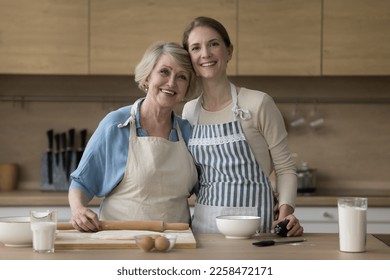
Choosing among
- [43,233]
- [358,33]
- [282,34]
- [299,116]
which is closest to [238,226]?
[43,233]

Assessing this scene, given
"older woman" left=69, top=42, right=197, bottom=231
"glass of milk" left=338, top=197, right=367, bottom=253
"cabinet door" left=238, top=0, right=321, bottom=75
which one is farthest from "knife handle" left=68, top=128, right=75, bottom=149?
"glass of milk" left=338, top=197, right=367, bottom=253

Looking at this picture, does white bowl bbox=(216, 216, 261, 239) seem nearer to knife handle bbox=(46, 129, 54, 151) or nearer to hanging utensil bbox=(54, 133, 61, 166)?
hanging utensil bbox=(54, 133, 61, 166)

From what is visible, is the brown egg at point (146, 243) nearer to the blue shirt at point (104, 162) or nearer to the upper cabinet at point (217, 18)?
the blue shirt at point (104, 162)

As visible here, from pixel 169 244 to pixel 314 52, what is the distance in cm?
247

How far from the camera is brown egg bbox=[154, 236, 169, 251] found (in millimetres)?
1892

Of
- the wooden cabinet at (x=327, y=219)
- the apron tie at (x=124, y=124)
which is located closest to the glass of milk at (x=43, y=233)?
the apron tie at (x=124, y=124)

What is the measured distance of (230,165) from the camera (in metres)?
2.53

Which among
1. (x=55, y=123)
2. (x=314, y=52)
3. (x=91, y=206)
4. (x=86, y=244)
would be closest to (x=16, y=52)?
(x=55, y=123)

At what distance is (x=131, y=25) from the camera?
4.15 m

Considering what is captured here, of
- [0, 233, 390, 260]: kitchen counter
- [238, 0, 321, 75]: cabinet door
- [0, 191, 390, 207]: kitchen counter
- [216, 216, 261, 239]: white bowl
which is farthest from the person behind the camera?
[238, 0, 321, 75]: cabinet door

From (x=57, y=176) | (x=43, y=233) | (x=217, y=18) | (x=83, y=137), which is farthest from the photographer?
(x=83, y=137)

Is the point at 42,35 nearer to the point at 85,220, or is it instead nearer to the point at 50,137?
the point at 50,137

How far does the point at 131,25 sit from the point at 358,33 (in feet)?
4.23

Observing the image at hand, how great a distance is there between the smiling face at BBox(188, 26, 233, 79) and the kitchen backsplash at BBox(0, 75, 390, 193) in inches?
74.2
